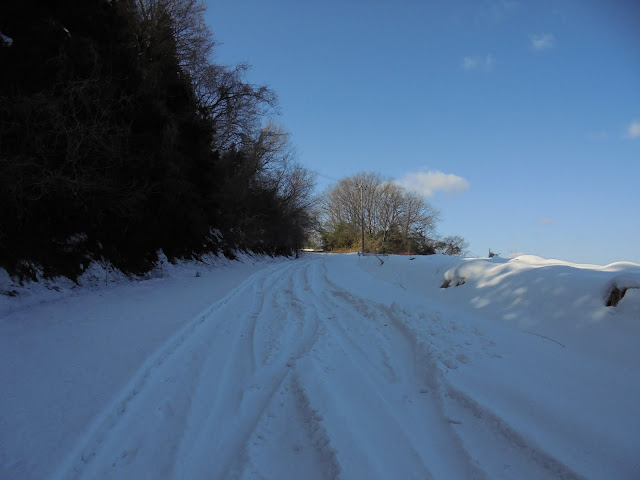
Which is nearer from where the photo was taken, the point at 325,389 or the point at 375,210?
the point at 325,389

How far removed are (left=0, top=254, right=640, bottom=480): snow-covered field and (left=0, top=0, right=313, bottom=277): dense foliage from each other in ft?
5.17

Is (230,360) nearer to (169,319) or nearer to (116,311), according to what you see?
(169,319)

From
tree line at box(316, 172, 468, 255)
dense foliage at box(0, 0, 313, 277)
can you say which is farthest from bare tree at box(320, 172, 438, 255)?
dense foliage at box(0, 0, 313, 277)

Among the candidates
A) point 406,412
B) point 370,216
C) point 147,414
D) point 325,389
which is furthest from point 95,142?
point 370,216

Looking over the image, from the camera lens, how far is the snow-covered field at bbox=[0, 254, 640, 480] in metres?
1.98

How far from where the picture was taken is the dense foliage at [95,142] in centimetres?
551

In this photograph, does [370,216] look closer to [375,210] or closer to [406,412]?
[375,210]

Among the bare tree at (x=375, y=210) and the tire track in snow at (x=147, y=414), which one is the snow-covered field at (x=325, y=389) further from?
the bare tree at (x=375, y=210)

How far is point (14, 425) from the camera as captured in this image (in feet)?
7.25

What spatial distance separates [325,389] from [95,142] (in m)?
6.77

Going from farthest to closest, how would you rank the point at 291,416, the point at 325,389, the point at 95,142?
the point at 95,142 < the point at 325,389 < the point at 291,416

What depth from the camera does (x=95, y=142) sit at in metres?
6.44

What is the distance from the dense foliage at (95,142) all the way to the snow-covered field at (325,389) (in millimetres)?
1575

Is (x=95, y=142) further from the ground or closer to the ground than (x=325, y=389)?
further from the ground
